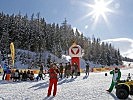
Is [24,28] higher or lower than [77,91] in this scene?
higher

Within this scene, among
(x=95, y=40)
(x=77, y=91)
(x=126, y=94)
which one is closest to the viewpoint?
(x=126, y=94)

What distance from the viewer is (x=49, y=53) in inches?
5290

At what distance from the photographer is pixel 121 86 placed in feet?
56.9

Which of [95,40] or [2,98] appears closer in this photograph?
[2,98]

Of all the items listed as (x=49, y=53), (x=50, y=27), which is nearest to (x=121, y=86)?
(x=49, y=53)

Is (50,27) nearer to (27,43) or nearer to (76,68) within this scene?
(27,43)

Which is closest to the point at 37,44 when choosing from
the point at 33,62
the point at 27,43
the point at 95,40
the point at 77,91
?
the point at 27,43

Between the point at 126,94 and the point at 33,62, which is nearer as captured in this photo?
the point at 126,94

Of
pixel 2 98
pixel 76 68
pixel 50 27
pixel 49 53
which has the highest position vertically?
pixel 50 27

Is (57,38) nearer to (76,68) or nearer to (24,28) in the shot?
(24,28)

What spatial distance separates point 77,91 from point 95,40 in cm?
17941

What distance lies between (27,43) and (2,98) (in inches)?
4116

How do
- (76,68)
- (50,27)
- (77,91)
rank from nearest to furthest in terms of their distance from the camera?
(77,91), (76,68), (50,27)

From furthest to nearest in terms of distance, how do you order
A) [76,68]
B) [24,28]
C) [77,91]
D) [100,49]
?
[100,49] < [24,28] < [76,68] < [77,91]
